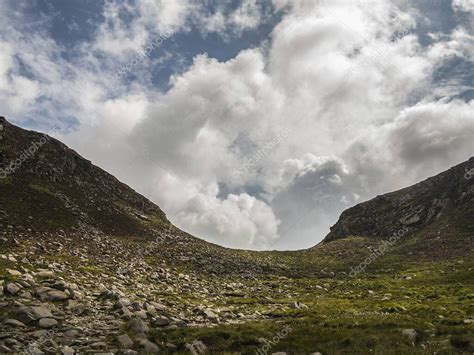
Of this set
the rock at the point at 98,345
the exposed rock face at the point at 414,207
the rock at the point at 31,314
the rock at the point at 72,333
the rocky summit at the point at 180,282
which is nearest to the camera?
the rock at the point at 98,345

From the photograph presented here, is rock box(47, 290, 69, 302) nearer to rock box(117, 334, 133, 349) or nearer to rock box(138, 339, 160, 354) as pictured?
rock box(117, 334, 133, 349)

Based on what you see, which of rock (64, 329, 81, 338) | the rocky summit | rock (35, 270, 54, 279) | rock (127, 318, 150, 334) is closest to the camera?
rock (64, 329, 81, 338)

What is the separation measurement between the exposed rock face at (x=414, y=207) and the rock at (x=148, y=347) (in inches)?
3661

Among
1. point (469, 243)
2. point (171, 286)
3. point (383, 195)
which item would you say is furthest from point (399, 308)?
point (383, 195)

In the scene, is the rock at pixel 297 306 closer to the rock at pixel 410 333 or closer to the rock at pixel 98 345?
the rock at pixel 410 333

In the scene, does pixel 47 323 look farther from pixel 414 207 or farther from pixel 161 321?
pixel 414 207

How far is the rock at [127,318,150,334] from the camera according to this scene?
18.1m

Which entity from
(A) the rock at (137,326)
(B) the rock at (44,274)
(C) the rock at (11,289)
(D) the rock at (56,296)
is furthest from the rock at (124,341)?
(B) the rock at (44,274)

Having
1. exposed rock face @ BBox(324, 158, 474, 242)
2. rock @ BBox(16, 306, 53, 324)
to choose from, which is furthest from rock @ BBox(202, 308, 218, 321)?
exposed rock face @ BBox(324, 158, 474, 242)

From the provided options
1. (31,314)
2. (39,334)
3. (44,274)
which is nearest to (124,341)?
(39,334)

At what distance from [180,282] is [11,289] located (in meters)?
20.9

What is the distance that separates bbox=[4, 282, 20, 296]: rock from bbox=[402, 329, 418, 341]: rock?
2150 cm

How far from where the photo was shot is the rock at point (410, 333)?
17558mm

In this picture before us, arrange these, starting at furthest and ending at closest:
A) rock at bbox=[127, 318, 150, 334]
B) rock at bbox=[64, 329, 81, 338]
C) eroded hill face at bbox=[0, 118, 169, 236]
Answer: eroded hill face at bbox=[0, 118, 169, 236]
rock at bbox=[127, 318, 150, 334]
rock at bbox=[64, 329, 81, 338]
